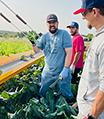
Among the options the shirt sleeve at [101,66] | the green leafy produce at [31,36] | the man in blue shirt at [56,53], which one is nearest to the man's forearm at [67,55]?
the man in blue shirt at [56,53]

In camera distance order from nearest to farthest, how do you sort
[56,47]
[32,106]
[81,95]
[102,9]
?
1. [102,9]
2. [81,95]
3. [32,106]
4. [56,47]

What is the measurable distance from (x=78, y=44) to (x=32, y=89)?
170 cm

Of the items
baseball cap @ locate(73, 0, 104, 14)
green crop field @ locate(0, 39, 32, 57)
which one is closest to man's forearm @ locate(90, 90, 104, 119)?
baseball cap @ locate(73, 0, 104, 14)

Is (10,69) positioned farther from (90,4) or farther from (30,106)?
(90,4)

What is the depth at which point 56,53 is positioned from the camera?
286 cm

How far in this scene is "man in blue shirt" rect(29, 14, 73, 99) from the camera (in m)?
2.81

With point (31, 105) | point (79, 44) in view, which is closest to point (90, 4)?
point (31, 105)

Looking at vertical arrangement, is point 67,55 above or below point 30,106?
above

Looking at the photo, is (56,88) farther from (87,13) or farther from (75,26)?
(87,13)

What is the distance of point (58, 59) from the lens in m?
2.89

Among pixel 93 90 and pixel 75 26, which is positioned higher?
pixel 75 26

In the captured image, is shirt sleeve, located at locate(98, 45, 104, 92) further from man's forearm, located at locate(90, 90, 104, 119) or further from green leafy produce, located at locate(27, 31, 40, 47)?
green leafy produce, located at locate(27, 31, 40, 47)

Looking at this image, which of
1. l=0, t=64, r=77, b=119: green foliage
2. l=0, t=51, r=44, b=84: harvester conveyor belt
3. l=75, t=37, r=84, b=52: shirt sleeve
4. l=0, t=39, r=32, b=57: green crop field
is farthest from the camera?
l=0, t=39, r=32, b=57: green crop field

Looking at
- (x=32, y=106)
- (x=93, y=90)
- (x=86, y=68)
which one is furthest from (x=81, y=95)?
(x=32, y=106)
